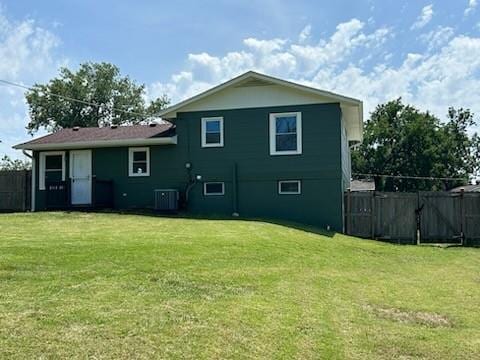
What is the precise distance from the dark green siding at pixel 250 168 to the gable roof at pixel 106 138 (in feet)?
1.80

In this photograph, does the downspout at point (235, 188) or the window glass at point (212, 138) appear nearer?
the downspout at point (235, 188)

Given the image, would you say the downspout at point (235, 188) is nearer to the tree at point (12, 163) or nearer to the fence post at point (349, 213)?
the fence post at point (349, 213)

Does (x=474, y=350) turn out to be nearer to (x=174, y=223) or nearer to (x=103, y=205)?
(x=174, y=223)

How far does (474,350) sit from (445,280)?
15.1 feet

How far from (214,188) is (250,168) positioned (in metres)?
1.57

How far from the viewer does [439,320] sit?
689cm

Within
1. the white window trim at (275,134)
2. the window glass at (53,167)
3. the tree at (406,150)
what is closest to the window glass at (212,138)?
the white window trim at (275,134)

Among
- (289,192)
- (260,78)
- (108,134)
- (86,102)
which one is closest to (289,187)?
(289,192)

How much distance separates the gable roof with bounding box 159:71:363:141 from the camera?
18.0m

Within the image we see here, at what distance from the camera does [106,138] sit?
65.8 ft

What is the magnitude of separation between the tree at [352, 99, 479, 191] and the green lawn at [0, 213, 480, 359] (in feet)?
114

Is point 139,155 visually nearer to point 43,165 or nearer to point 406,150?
point 43,165

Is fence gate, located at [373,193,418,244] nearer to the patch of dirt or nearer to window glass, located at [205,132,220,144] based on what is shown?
window glass, located at [205,132,220,144]

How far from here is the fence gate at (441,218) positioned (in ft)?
58.1
